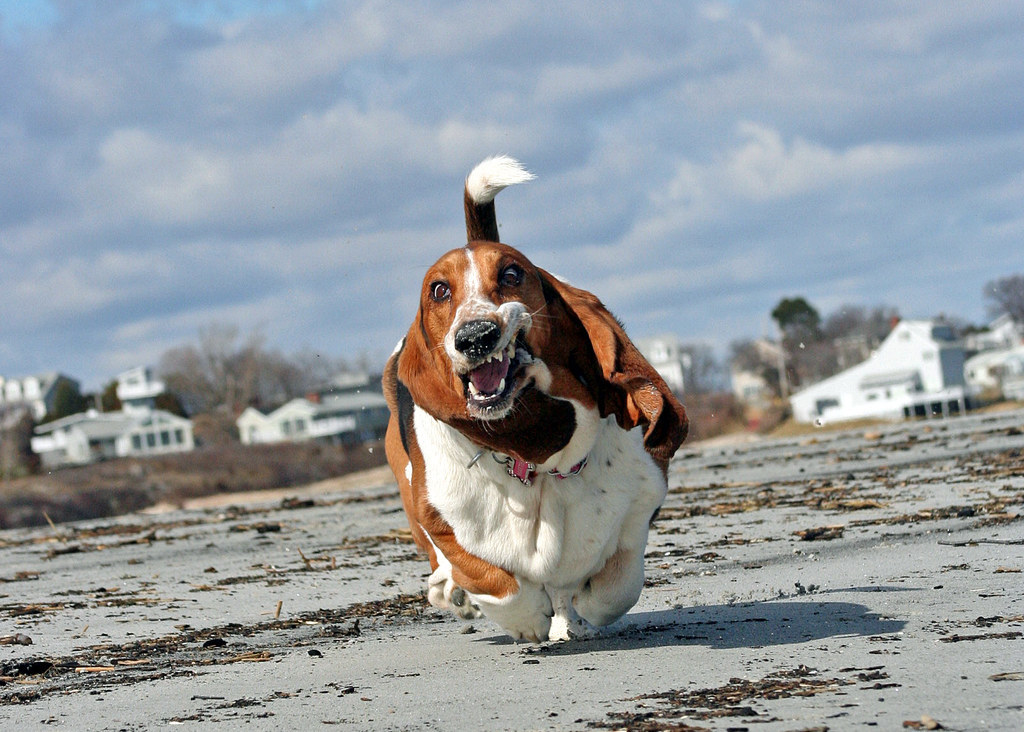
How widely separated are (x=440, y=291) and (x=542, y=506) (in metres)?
1.07

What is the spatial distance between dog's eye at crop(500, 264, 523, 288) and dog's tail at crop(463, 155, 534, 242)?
877 mm

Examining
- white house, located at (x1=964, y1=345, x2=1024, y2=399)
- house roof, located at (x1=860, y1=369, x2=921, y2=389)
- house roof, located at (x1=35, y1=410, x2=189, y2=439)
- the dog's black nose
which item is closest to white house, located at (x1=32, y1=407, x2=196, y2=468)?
house roof, located at (x1=35, y1=410, x2=189, y2=439)

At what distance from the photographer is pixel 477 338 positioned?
484cm

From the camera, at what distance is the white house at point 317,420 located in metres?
92.0

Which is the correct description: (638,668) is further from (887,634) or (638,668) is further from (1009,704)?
(1009,704)

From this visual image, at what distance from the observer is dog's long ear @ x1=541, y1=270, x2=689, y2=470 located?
5.31 metres

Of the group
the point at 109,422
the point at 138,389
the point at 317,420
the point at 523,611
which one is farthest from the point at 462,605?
the point at 138,389

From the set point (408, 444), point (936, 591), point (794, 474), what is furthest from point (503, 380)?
point (794, 474)

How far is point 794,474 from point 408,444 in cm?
1138

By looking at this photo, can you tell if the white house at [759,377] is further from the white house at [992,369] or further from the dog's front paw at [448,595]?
the dog's front paw at [448,595]

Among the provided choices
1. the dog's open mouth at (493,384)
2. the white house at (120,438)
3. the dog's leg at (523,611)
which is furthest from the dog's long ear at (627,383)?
the white house at (120,438)

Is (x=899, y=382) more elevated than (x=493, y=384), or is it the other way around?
(x=493, y=384)

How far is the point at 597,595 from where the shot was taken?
6000 millimetres

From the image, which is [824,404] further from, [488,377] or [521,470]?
[488,377]
